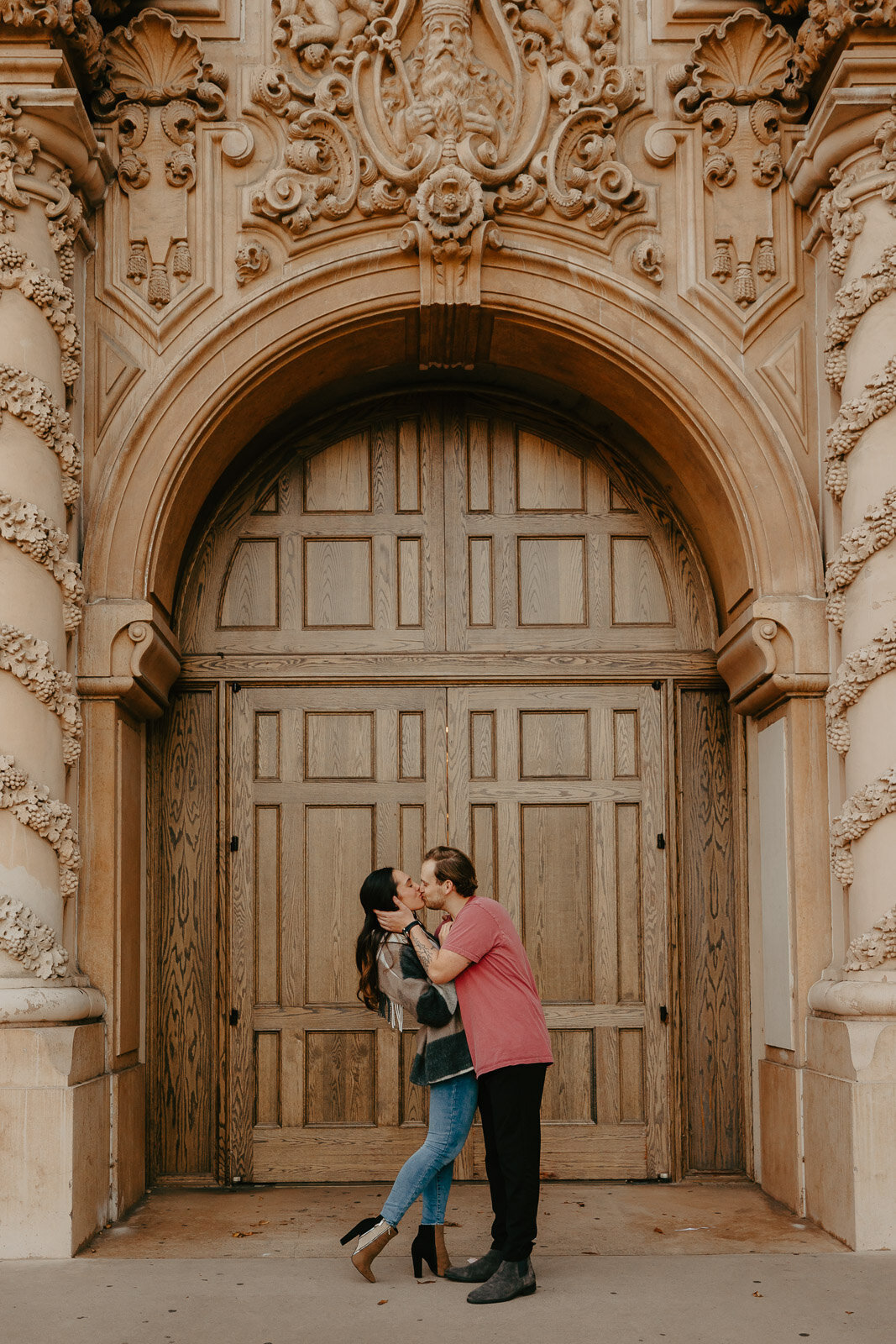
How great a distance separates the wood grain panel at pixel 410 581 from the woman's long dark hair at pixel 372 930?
248 centimetres

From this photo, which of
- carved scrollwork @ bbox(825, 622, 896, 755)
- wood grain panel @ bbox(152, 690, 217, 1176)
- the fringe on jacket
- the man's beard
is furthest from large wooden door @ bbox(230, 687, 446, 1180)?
the man's beard

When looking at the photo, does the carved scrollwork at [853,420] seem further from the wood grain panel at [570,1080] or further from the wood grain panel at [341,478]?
the wood grain panel at [570,1080]

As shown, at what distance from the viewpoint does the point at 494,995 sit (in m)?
5.34

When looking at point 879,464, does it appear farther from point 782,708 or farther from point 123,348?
point 123,348

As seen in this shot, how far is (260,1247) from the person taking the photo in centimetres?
612

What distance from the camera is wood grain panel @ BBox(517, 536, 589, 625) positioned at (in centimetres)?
794

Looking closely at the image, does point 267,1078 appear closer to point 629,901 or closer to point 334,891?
point 334,891

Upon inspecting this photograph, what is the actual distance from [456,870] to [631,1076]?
8.67 ft

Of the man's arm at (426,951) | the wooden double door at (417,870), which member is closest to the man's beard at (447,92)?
the wooden double door at (417,870)

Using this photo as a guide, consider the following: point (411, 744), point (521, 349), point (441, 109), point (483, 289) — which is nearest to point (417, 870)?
point (411, 744)

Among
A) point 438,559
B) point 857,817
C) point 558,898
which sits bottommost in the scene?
point 558,898

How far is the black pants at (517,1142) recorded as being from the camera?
17.0ft

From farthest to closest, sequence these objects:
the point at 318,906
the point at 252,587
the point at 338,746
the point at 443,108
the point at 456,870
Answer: the point at 252,587 < the point at 338,746 < the point at 318,906 < the point at 443,108 < the point at 456,870

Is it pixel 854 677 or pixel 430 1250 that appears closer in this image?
pixel 430 1250
